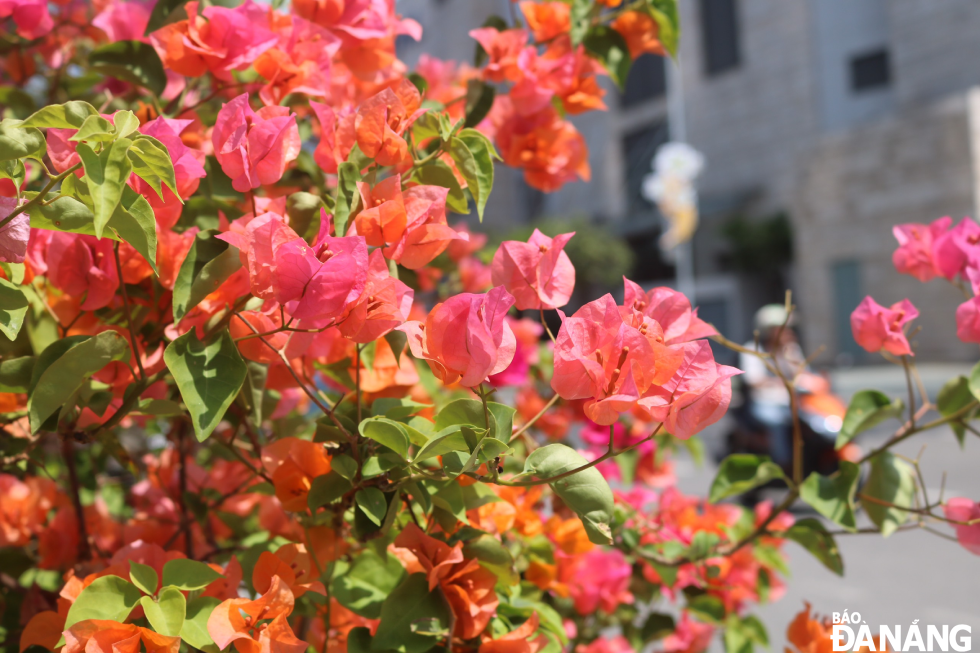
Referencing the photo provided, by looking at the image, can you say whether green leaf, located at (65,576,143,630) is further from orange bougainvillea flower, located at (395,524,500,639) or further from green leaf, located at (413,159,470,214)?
green leaf, located at (413,159,470,214)

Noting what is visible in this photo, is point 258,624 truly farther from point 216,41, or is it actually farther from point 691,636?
point 691,636

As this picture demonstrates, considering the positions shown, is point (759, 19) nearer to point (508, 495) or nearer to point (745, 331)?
point (745, 331)

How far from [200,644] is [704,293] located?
14.0m

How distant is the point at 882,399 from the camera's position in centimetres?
67

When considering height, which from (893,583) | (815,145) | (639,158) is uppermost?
(815,145)

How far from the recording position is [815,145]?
434 inches

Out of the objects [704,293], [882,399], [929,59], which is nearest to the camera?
[882,399]

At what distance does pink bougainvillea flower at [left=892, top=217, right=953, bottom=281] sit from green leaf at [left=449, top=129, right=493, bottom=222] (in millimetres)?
381

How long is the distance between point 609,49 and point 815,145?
11.6 metres

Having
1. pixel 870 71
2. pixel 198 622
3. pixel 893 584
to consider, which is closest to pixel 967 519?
pixel 198 622

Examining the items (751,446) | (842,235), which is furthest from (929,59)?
(751,446)

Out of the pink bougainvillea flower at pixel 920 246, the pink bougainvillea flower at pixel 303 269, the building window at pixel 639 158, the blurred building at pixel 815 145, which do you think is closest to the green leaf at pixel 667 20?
the pink bougainvillea flower at pixel 920 246

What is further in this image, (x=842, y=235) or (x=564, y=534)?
(x=842, y=235)

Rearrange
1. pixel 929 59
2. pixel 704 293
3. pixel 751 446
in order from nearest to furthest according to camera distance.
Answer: pixel 751 446
pixel 929 59
pixel 704 293
